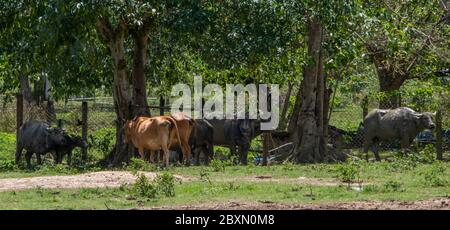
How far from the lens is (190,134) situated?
24797 millimetres

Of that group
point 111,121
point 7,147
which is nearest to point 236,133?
point 111,121

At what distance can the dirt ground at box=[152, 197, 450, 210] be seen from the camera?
1224 centimetres

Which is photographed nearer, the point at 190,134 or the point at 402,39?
the point at 402,39

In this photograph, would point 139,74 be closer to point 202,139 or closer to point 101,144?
point 101,144

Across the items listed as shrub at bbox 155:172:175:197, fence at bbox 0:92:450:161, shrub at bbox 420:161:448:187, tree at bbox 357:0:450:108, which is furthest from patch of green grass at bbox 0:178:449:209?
fence at bbox 0:92:450:161

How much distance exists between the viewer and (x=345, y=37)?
20.8 metres

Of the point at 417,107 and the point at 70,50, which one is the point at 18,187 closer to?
the point at 70,50

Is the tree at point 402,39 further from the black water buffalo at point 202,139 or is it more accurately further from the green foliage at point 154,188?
the green foliage at point 154,188

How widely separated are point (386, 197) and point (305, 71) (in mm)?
9880

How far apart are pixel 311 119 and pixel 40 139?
6636 mm

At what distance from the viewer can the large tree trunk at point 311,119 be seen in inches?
909

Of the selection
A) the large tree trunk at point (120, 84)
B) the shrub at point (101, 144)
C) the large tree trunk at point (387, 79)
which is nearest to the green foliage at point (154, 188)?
the large tree trunk at point (120, 84)
